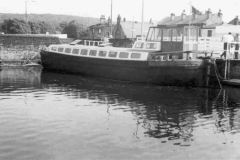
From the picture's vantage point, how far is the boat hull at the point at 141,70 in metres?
23.7

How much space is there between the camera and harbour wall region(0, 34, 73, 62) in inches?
1607

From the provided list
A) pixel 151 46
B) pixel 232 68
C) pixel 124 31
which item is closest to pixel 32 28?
pixel 124 31

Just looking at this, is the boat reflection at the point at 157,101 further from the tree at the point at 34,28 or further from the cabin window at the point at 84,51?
the tree at the point at 34,28

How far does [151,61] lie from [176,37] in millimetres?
3251

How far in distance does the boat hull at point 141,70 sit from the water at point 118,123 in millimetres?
1099

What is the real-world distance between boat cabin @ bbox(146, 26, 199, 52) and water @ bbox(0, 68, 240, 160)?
4.09 meters

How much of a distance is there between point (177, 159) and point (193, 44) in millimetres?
18001

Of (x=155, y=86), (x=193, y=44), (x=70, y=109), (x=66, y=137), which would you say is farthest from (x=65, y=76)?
(x=66, y=137)

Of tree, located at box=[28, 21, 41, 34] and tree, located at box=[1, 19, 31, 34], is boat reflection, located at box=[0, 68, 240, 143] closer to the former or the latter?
tree, located at box=[1, 19, 31, 34]

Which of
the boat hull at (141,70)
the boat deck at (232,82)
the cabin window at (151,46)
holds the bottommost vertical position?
the boat deck at (232,82)

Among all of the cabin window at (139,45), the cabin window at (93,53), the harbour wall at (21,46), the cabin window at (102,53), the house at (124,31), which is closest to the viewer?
the cabin window at (139,45)

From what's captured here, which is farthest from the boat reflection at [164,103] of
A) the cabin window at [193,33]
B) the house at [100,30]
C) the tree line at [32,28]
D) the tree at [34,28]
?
the tree at [34,28]

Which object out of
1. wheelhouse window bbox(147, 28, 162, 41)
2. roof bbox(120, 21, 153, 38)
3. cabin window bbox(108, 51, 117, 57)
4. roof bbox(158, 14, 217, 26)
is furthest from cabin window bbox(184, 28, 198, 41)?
roof bbox(120, 21, 153, 38)

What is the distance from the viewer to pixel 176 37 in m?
25.9
